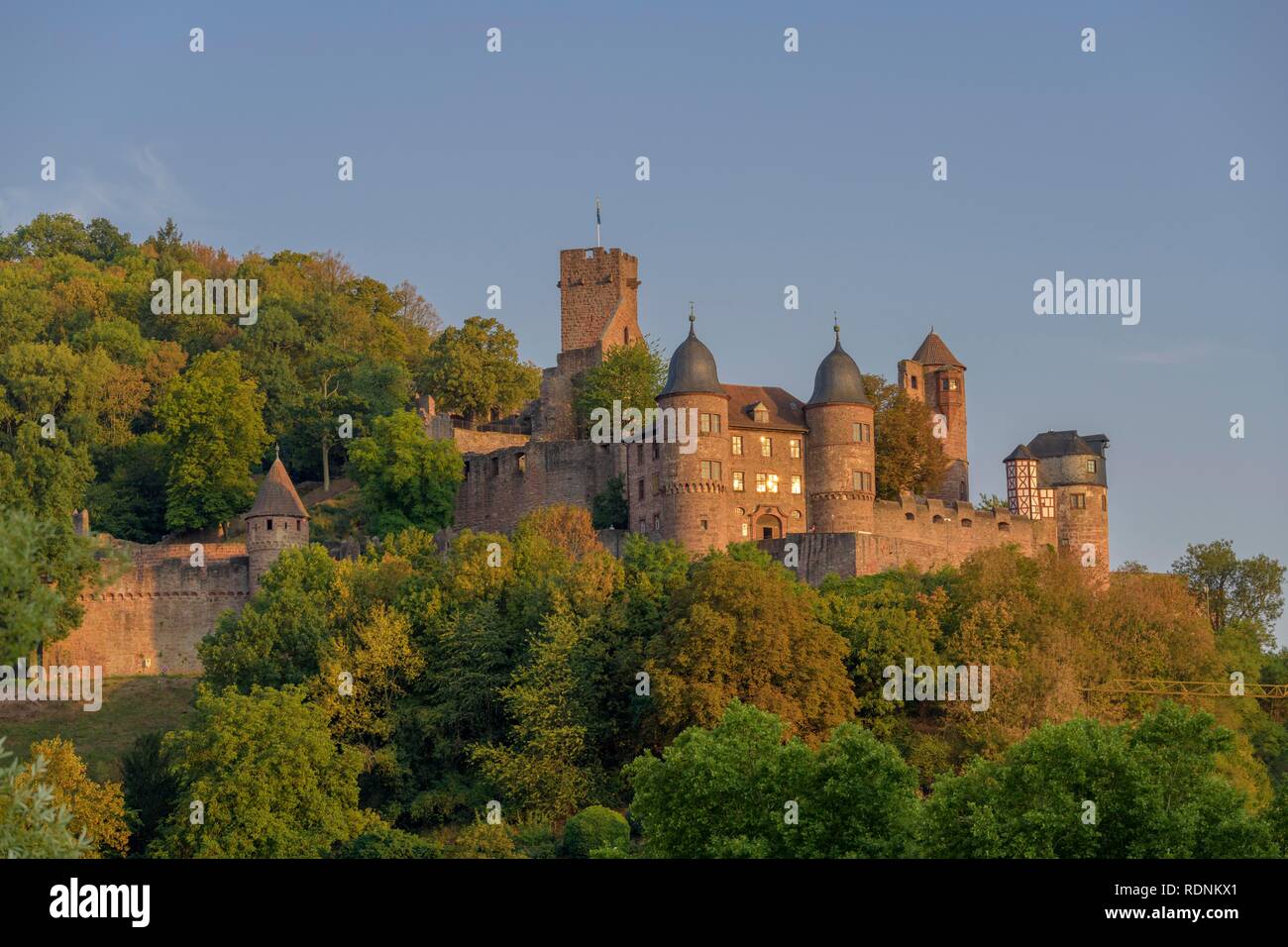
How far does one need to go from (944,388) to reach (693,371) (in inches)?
619

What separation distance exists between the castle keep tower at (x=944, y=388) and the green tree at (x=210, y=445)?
22.2 meters

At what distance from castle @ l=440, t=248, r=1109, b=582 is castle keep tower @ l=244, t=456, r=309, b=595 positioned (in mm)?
5993

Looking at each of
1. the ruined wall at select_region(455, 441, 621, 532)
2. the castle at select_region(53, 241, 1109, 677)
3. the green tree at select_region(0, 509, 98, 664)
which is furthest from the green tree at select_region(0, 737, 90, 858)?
the ruined wall at select_region(455, 441, 621, 532)

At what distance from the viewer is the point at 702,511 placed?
71375mm

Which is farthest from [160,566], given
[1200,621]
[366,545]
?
[1200,621]

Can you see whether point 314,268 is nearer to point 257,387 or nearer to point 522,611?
point 257,387

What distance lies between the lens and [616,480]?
2970 inches

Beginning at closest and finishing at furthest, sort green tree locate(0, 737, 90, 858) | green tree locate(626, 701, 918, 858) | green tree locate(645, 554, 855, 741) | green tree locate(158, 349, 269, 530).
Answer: green tree locate(0, 737, 90, 858)
green tree locate(626, 701, 918, 858)
green tree locate(645, 554, 855, 741)
green tree locate(158, 349, 269, 530)

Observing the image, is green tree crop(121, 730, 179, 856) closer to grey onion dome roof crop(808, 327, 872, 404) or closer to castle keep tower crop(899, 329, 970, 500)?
grey onion dome roof crop(808, 327, 872, 404)

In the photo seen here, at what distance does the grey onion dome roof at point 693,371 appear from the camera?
73250 millimetres

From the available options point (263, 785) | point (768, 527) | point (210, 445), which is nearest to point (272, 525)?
point (210, 445)

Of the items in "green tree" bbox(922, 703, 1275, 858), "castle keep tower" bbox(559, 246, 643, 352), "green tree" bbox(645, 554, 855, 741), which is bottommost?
"green tree" bbox(922, 703, 1275, 858)

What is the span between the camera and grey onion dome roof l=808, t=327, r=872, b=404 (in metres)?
74.5

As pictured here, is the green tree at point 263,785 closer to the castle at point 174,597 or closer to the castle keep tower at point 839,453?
the castle at point 174,597
